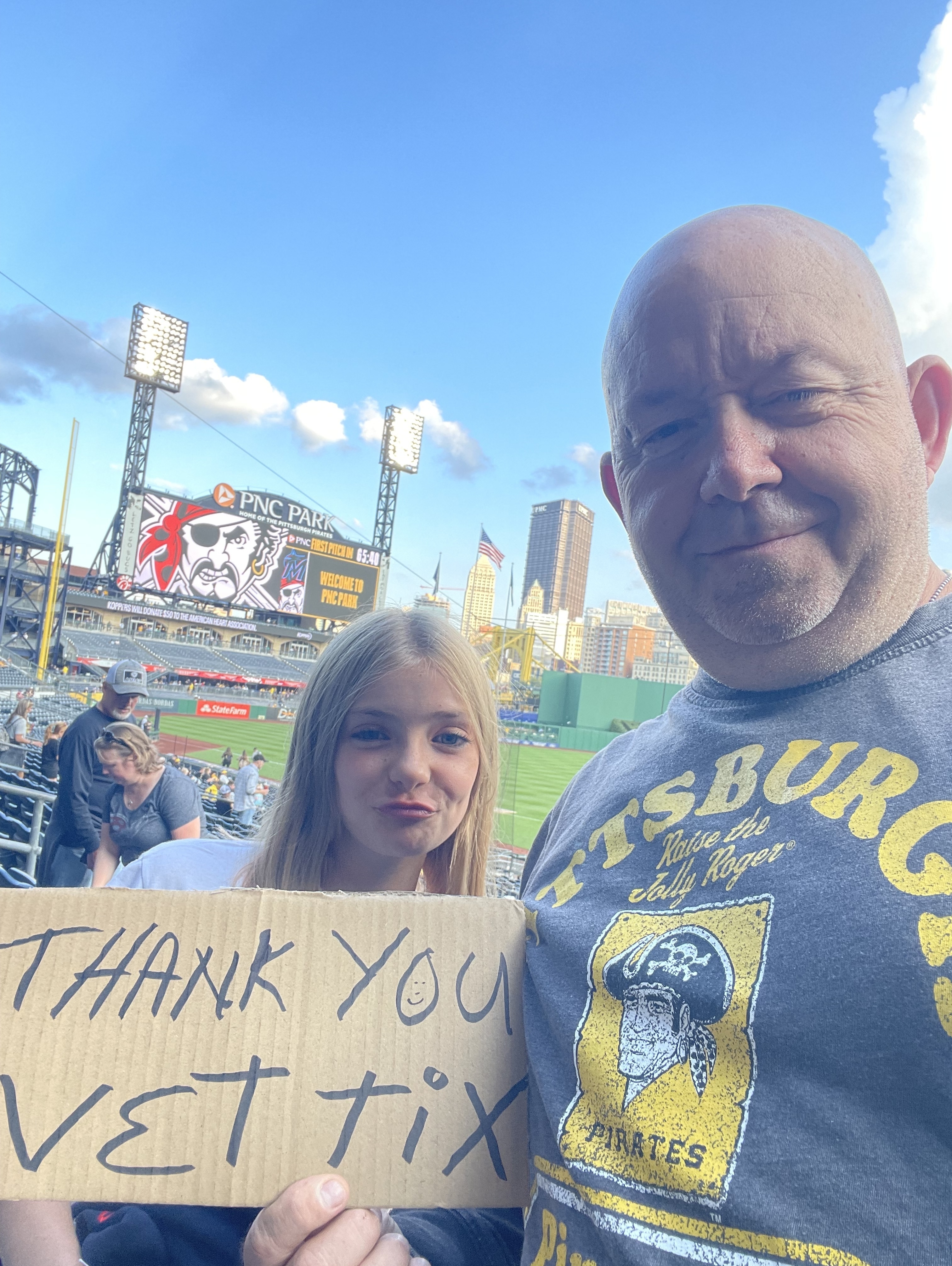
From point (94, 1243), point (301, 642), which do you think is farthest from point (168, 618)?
point (94, 1243)

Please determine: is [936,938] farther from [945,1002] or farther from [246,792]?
[246,792]

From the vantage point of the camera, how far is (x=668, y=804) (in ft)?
3.39

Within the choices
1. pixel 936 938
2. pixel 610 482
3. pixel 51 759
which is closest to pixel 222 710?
pixel 51 759

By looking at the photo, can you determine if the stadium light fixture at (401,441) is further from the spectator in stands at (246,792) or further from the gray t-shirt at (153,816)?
the gray t-shirt at (153,816)

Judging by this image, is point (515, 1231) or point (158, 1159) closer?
point (158, 1159)

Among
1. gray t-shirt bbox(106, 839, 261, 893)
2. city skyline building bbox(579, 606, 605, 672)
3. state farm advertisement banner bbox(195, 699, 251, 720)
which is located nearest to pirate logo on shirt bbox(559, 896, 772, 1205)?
gray t-shirt bbox(106, 839, 261, 893)

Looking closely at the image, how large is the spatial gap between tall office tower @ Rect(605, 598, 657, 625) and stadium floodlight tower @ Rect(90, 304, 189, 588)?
49175 millimetres

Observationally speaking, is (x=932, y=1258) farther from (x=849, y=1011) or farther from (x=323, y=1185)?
(x=323, y=1185)

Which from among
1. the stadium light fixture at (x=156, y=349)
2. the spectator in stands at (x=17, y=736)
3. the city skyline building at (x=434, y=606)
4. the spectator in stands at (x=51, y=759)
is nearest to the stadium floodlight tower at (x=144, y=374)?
the stadium light fixture at (x=156, y=349)

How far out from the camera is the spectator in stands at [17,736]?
10.2 meters

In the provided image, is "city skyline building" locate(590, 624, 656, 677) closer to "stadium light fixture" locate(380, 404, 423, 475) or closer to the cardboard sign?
"stadium light fixture" locate(380, 404, 423, 475)

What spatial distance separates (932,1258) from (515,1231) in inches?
26.5

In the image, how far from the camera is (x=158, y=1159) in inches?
37.8

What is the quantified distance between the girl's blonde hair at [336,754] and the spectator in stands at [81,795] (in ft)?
10.2
